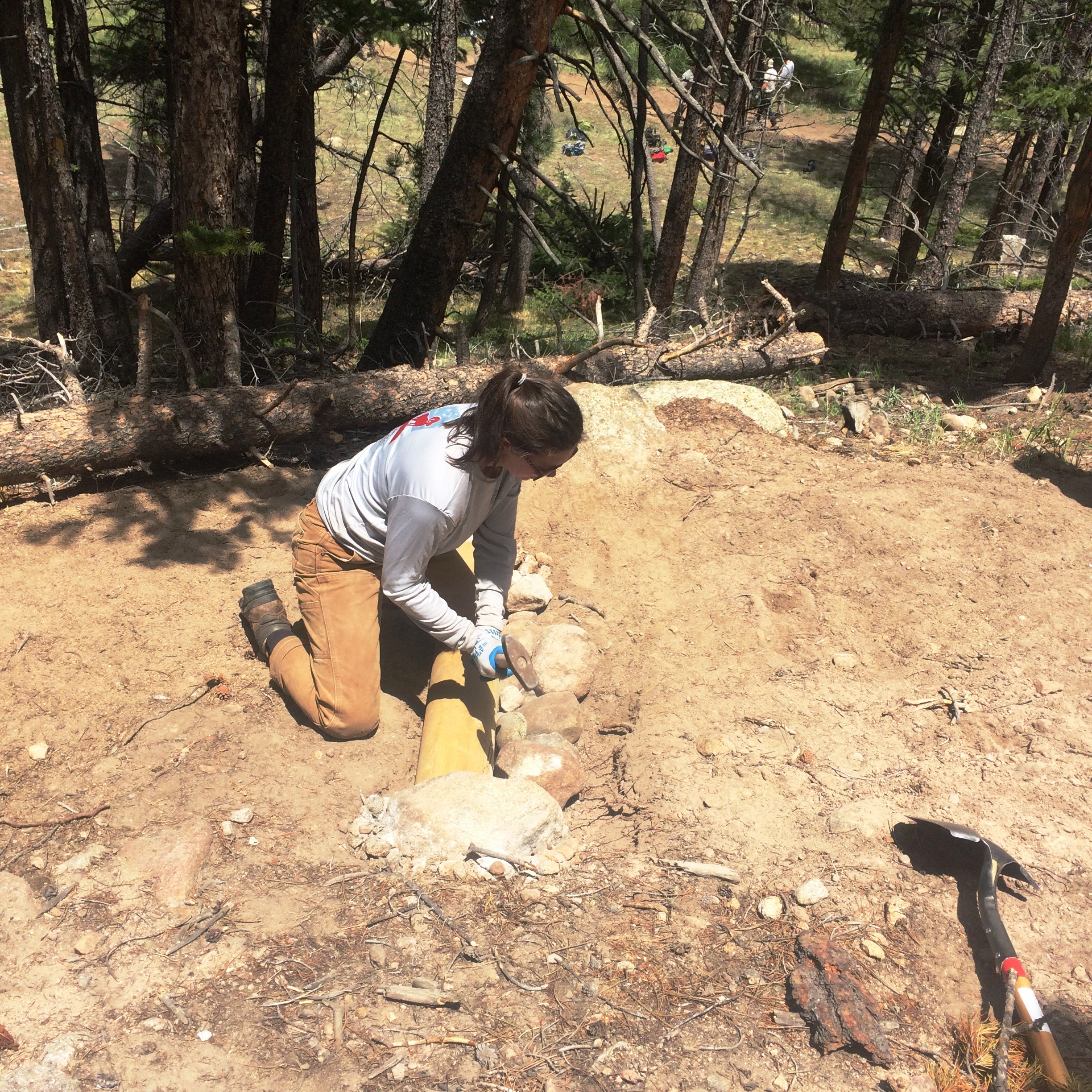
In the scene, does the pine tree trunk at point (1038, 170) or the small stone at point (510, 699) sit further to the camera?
the pine tree trunk at point (1038, 170)

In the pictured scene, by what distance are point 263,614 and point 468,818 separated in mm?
1373

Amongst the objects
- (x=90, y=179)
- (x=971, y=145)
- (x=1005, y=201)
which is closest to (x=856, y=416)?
(x=90, y=179)

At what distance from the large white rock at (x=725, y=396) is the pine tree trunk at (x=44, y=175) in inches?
140

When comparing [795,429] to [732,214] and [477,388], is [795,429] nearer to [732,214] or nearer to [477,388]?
[477,388]

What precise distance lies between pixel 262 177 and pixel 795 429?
402cm

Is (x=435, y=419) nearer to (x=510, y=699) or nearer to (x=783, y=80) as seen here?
(x=510, y=699)

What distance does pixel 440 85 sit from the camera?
802cm

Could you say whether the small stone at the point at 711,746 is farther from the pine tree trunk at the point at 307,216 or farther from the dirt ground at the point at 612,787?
the pine tree trunk at the point at 307,216

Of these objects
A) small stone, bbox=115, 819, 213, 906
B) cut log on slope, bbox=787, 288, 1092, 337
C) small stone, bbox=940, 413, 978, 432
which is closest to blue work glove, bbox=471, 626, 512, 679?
small stone, bbox=115, 819, 213, 906

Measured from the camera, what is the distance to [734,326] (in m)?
6.87

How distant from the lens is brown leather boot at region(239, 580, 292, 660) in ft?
11.2

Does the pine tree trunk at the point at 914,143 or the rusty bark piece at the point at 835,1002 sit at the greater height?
the pine tree trunk at the point at 914,143

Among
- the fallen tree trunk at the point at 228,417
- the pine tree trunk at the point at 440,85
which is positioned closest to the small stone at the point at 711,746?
the fallen tree trunk at the point at 228,417

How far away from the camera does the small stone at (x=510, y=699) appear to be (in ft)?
11.5
